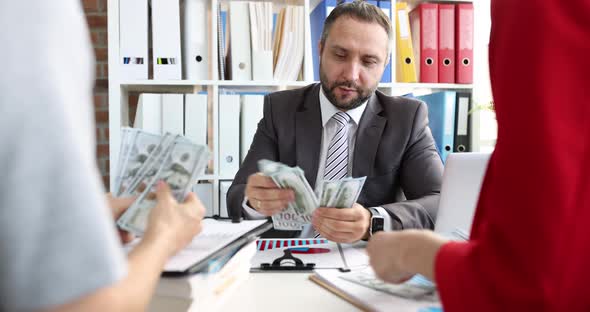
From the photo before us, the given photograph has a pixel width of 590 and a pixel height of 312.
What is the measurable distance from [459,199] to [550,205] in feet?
2.19

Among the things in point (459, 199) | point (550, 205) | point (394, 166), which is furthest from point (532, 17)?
point (394, 166)

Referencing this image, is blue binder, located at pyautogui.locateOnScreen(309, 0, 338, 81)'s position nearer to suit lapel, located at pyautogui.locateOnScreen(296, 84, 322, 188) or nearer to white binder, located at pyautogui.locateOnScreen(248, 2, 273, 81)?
white binder, located at pyautogui.locateOnScreen(248, 2, 273, 81)

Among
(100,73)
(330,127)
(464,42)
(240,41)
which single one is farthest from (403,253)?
(100,73)

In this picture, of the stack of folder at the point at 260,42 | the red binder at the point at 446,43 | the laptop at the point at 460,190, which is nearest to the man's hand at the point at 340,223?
the laptop at the point at 460,190

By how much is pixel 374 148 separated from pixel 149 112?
1.15 metres

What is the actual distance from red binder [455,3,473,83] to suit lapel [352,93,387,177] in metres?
0.88

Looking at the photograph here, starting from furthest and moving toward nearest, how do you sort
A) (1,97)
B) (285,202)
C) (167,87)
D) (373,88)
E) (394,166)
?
1. (167,87)
2. (373,88)
3. (394,166)
4. (285,202)
5. (1,97)

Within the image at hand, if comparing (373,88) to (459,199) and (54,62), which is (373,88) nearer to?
(459,199)

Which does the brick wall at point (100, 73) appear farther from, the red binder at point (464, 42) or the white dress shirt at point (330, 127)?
the red binder at point (464, 42)

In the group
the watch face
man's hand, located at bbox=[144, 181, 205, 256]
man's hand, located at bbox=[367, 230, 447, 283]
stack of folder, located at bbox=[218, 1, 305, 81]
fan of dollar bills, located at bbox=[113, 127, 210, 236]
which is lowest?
the watch face

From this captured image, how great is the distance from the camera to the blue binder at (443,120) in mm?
2455

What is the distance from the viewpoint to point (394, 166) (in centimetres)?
185

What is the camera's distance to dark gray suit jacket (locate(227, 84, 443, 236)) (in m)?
1.81

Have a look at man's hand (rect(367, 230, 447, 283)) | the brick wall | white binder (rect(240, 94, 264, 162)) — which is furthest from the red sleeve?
the brick wall
